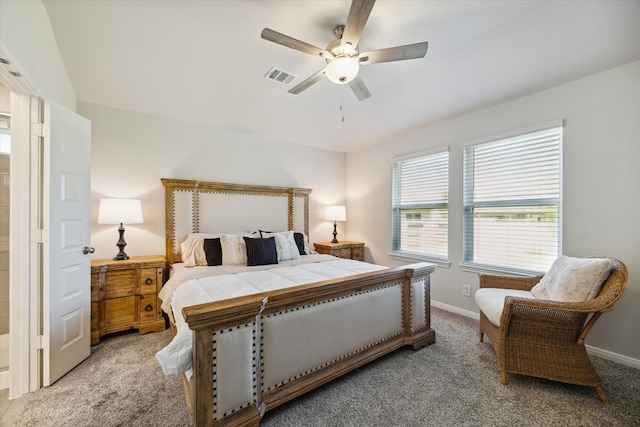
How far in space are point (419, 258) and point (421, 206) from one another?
2.51 feet

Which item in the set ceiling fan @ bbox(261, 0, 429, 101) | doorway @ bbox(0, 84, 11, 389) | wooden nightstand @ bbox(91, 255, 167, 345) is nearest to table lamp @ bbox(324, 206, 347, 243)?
wooden nightstand @ bbox(91, 255, 167, 345)

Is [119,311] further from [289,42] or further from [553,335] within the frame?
[553,335]

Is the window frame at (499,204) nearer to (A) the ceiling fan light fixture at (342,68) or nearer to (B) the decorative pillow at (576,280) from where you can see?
(B) the decorative pillow at (576,280)

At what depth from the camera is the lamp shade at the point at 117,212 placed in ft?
8.83

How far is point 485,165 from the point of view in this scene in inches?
122

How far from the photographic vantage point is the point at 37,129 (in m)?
1.89

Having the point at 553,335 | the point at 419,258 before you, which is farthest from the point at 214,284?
the point at 419,258

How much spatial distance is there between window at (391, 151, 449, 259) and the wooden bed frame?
4.25 feet

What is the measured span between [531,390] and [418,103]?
121 inches

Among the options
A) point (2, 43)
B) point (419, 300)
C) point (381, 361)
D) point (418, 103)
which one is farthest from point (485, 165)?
point (2, 43)

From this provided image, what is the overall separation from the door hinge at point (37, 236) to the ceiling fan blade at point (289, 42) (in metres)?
2.13

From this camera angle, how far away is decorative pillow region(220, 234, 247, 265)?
2.99 m

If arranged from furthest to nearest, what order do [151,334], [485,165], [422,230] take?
[422,230] → [485,165] → [151,334]

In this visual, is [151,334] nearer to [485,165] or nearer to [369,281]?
[369,281]
